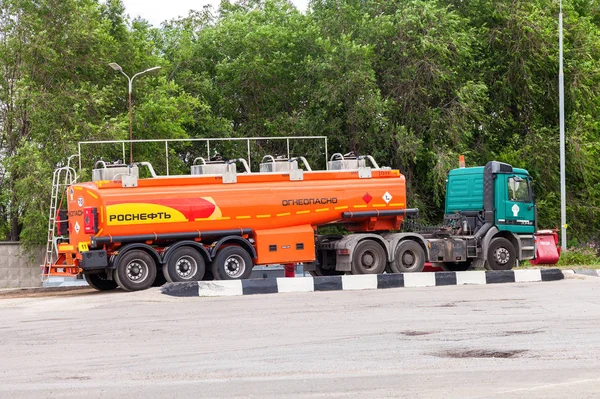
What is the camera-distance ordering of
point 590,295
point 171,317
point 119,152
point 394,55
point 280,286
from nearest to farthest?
point 171,317, point 590,295, point 280,286, point 119,152, point 394,55

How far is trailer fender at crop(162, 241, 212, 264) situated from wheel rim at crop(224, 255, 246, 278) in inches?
17.6

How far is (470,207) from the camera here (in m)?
25.7

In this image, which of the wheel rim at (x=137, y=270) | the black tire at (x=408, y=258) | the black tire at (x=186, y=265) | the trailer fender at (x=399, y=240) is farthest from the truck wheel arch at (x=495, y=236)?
the wheel rim at (x=137, y=270)

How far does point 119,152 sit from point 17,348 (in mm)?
22660

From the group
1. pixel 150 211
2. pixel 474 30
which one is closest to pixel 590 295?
pixel 150 211

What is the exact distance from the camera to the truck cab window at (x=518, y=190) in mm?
25281

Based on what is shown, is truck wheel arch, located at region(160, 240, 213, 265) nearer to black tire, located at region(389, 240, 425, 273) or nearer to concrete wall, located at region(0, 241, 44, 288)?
black tire, located at region(389, 240, 425, 273)

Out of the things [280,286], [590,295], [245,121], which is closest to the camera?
[590,295]

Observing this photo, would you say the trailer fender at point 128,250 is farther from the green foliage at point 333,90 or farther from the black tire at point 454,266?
the green foliage at point 333,90

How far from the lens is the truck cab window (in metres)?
25.3

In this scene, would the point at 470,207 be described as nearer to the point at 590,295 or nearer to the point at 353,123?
the point at 590,295

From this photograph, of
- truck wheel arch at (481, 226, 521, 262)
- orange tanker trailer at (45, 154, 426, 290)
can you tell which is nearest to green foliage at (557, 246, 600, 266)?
truck wheel arch at (481, 226, 521, 262)

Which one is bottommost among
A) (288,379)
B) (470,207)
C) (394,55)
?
(288,379)

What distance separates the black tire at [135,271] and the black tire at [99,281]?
1642 mm
